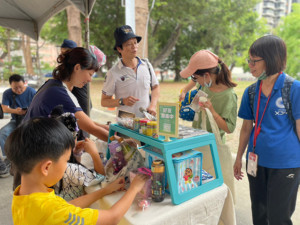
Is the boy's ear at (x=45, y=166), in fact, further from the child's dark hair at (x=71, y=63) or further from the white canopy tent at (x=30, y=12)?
the white canopy tent at (x=30, y=12)

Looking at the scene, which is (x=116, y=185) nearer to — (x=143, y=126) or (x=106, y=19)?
(x=143, y=126)

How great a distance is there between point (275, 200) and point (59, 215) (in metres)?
1.25

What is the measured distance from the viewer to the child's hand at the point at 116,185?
1152 mm

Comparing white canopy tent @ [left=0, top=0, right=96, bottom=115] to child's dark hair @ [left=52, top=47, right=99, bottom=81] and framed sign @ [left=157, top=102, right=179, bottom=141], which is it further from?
framed sign @ [left=157, top=102, right=179, bottom=141]

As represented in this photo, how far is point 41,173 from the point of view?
846 mm

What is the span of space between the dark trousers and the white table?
32 cm

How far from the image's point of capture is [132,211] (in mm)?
1014

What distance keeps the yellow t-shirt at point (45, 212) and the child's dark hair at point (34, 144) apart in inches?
4.3

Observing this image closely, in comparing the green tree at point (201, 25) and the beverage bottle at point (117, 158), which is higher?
the green tree at point (201, 25)

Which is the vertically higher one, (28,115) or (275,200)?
(28,115)

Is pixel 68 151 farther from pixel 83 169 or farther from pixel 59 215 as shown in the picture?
pixel 83 169

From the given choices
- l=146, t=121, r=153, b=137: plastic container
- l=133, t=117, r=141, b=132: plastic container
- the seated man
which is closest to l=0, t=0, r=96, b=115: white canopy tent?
the seated man

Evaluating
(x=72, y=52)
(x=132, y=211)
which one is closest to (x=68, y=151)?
(x=132, y=211)

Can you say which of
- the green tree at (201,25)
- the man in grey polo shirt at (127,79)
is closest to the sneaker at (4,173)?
the man in grey polo shirt at (127,79)
